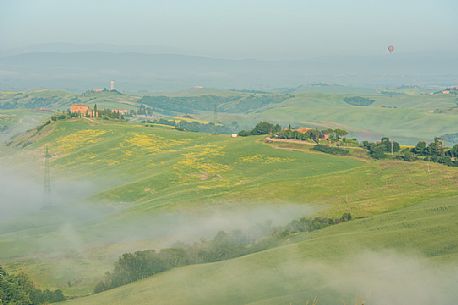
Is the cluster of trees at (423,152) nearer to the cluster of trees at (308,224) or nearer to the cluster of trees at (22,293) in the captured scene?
the cluster of trees at (308,224)

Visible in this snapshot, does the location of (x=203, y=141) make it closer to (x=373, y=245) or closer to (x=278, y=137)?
(x=278, y=137)

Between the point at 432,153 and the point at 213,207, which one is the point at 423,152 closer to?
the point at 432,153

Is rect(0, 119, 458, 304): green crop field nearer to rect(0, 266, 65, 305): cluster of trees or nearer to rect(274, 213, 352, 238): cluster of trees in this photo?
rect(274, 213, 352, 238): cluster of trees

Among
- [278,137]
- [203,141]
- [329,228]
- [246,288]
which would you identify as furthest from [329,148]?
[246,288]

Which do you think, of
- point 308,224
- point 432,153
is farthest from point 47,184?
point 432,153

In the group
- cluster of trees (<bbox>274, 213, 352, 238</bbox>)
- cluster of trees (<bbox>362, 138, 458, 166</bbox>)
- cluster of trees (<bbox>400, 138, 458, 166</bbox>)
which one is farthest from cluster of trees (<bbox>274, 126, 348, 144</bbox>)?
cluster of trees (<bbox>274, 213, 352, 238</bbox>)

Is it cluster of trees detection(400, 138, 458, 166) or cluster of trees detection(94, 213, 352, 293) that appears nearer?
cluster of trees detection(94, 213, 352, 293)

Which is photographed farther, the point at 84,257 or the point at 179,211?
the point at 179,211
